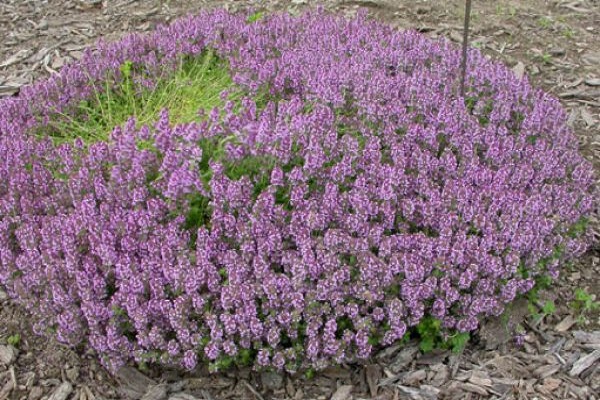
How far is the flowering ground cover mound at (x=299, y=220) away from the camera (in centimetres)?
262

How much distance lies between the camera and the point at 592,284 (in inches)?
128

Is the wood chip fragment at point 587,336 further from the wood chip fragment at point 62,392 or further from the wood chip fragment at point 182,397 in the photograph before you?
the wood chip fragment at point 62,392

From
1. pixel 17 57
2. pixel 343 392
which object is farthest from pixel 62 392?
pixel 17 57

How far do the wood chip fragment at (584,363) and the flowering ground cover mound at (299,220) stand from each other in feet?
1.20

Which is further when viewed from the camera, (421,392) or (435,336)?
(435,336)

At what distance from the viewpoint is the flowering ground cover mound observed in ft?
8.61

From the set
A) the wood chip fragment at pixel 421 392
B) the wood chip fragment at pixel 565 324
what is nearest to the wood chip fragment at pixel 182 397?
the wood chip fragment at pixel 421 392

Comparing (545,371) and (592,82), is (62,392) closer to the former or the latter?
(545,371)

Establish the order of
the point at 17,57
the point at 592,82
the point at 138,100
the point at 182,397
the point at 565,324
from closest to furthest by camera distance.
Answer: the point at 182,397 < the point at 565,324 < the point at 138,100 < the point at 592,82 < the point at 17,57

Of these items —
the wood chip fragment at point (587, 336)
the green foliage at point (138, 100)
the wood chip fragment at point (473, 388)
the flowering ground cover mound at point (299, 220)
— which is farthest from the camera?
the green foliage at point (138, 100)

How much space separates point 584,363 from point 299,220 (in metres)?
1.34

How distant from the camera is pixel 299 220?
2801mm

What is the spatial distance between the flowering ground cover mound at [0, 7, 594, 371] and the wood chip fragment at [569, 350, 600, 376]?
37 centimetres

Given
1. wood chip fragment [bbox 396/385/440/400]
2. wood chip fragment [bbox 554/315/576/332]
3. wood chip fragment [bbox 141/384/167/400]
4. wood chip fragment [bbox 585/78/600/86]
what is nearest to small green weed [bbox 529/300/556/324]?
wood chip fragment [bbox 554/315/576/332]
